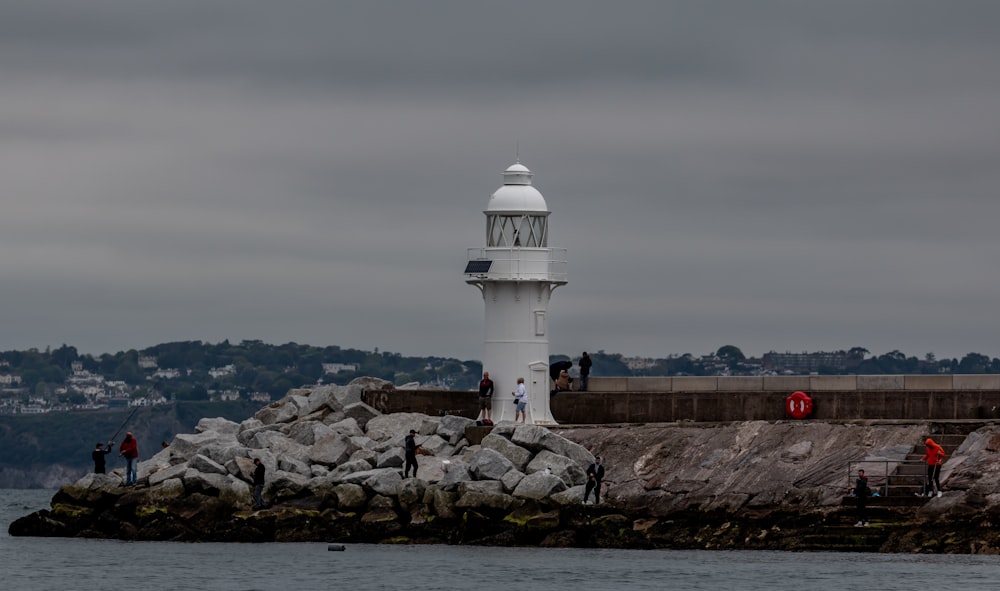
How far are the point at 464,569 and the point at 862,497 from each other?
6.59 metres

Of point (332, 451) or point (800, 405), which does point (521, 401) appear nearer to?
point (332, 451)

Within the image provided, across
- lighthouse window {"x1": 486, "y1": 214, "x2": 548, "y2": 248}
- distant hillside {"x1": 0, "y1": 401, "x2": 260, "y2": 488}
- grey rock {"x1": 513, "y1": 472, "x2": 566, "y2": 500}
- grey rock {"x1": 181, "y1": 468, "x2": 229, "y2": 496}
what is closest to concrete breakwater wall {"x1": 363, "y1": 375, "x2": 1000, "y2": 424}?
lighthouse window {"x1": 486, "y1": 214, "x2": 548, "y2": 248}

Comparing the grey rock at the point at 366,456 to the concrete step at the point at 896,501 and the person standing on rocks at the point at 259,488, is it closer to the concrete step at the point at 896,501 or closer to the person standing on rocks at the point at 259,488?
the person standing on rocks at the point at 259,488

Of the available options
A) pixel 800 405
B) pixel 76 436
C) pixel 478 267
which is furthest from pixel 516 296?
pixel 76 436

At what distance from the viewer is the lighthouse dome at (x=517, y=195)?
4559 centimetres

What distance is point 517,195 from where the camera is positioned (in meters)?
45.7

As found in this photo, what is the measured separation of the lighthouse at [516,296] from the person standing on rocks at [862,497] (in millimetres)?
9180

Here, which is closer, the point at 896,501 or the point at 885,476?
the point at 896,501

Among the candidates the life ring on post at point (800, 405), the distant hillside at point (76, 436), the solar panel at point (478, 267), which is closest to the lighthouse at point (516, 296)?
the solar panel at point (478, 267)

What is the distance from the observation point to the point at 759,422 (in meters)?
41.9

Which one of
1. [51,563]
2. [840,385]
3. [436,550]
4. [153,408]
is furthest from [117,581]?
[153,408]

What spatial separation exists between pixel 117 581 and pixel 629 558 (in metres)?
8.36

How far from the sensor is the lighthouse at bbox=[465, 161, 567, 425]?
4528cm

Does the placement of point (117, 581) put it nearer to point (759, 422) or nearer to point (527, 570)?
point (527, 570)
